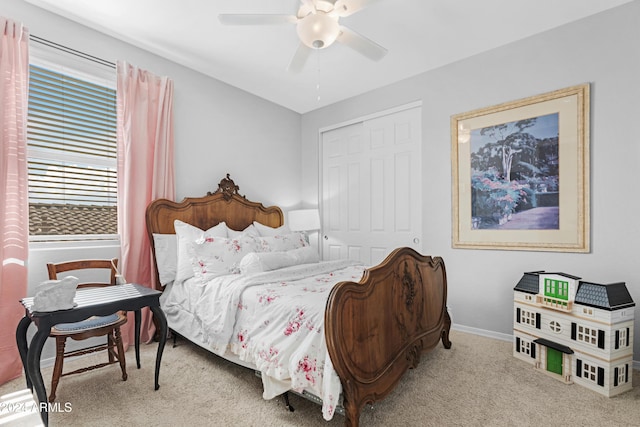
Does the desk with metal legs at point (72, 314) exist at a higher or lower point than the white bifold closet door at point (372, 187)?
lower

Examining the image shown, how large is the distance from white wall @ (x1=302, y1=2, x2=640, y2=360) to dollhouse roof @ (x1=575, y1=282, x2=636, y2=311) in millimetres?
438

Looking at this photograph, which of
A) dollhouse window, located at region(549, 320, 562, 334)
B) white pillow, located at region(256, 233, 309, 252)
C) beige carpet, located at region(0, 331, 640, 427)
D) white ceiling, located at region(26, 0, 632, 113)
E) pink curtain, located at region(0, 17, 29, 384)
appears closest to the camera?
beige carpet, located at region(0, 331, 640, 427)

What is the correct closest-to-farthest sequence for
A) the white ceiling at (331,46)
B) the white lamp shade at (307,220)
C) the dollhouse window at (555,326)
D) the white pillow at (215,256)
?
the dollhouse window at (555,326)
the white ceiling at (331,46)
the white pillow at (215,256)
the white lamp shade at (307,220)

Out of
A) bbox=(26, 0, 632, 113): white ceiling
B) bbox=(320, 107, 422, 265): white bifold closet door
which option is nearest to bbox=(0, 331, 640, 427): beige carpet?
bbox=(320, 107, 422, 265): white bifold closet door

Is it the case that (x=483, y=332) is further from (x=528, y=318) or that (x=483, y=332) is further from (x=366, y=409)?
(x=366, y=409)

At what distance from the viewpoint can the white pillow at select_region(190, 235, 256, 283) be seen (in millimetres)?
2717

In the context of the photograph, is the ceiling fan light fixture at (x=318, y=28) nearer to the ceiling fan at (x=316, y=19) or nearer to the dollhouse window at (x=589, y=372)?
the ceiling fan at (x=316, y=19)

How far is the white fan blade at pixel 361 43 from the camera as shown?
2.19 m

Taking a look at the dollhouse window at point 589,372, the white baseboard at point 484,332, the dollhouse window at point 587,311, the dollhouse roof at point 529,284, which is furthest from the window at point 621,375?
the white baseboard at point 484,332

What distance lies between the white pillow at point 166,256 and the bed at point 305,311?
1cm

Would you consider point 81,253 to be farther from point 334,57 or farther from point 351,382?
point 334,57

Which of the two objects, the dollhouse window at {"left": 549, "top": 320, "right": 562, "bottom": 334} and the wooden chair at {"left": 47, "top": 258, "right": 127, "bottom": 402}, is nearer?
the wooden chair at {"left": 47, "top": 258, "right": 127, "bottom": 402}

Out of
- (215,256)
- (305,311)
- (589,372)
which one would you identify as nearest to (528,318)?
(589,372)

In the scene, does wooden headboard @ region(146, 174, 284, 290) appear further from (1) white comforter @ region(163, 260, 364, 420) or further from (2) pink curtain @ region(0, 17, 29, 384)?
(2) pink curtain @ region(0, 17, 29, 384)
